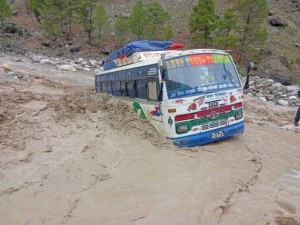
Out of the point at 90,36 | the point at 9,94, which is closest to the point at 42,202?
the point at 9,94

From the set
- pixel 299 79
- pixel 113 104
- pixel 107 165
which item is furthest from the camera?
pixel 299 79

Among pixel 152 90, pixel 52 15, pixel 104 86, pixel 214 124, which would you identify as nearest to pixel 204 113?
pixel 214 124

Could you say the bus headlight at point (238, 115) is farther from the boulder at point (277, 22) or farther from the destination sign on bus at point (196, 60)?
the boulder at point (277, 22)

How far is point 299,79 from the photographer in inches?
1031

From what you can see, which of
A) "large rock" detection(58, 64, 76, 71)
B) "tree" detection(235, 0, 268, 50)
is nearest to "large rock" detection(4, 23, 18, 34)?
"large rock" detection(58, 64, 76, 71)

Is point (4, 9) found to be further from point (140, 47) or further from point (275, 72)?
point (140, 47)

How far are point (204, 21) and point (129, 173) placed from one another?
23.6 metres

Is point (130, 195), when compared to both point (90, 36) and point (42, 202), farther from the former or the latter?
point (90, 36)

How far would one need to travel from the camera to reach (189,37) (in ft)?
116

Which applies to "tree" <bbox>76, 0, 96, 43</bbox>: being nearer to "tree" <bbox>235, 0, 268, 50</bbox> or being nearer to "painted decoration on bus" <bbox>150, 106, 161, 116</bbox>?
"tree" <bbox>235, 0, 268, 50</bbox>

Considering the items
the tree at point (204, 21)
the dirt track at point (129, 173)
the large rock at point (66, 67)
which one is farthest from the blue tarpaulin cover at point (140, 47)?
the tree at point (204, 21)

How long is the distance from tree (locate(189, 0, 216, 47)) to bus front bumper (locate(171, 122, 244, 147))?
20873 millimetres

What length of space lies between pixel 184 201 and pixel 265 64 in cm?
2278

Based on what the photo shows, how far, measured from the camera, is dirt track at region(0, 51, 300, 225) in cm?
542
